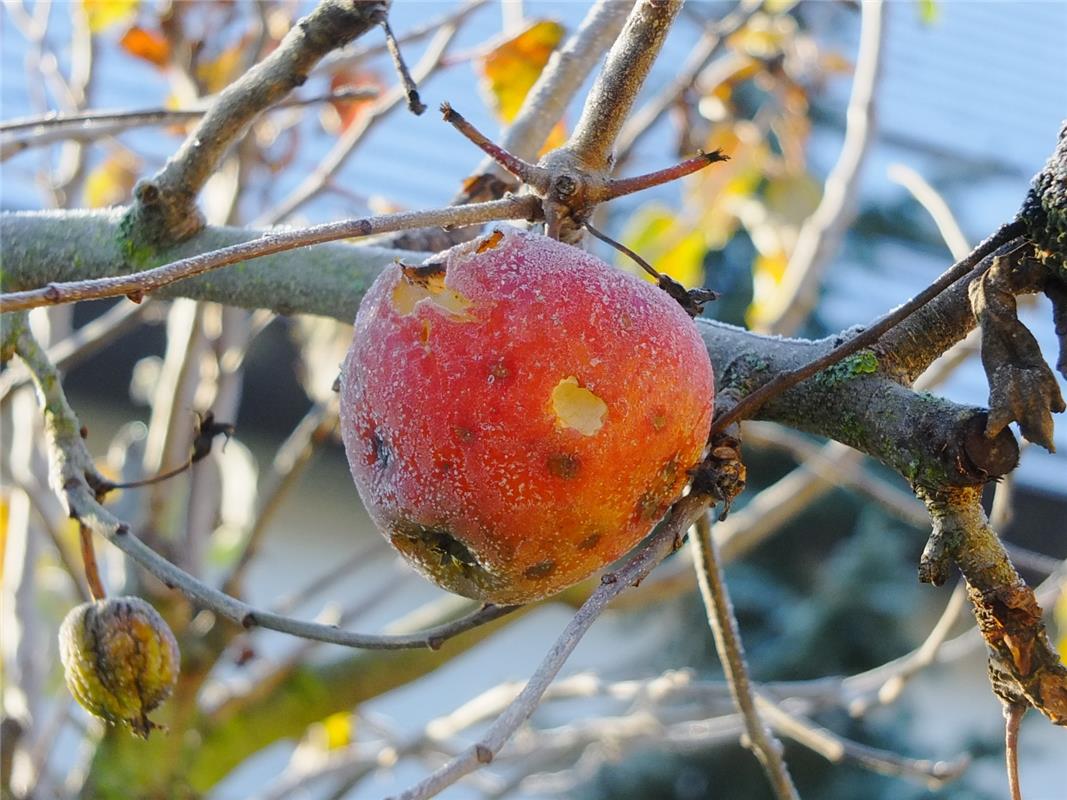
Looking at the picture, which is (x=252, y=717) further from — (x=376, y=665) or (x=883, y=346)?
(x=883, y=346)

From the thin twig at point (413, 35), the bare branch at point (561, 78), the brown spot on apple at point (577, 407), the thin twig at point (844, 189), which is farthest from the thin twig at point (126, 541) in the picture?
the thin twig at point (844, 189)

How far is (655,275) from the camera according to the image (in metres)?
0.70

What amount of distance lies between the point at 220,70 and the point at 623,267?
3.01 feet

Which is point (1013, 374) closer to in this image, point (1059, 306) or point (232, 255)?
point (1059, 306)

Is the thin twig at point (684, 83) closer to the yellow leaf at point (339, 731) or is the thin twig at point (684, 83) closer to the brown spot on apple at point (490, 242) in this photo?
the brown spot on apple at point (490, 242)

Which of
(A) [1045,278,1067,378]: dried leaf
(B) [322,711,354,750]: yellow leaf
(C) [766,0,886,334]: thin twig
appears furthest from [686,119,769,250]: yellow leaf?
(A) [1045,278,1067,378]: dried leaf

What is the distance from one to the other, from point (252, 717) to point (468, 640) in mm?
396

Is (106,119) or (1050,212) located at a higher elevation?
(106,119)

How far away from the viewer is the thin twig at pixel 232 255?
1.71ft

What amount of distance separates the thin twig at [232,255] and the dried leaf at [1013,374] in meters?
0.26

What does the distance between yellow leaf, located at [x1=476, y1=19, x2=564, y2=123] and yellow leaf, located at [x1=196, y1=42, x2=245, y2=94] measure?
650mm

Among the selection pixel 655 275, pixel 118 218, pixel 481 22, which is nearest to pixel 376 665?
pixel 118 218

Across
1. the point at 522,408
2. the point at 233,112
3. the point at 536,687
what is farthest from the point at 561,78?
the point at 536,687

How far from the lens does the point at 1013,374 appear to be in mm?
555
